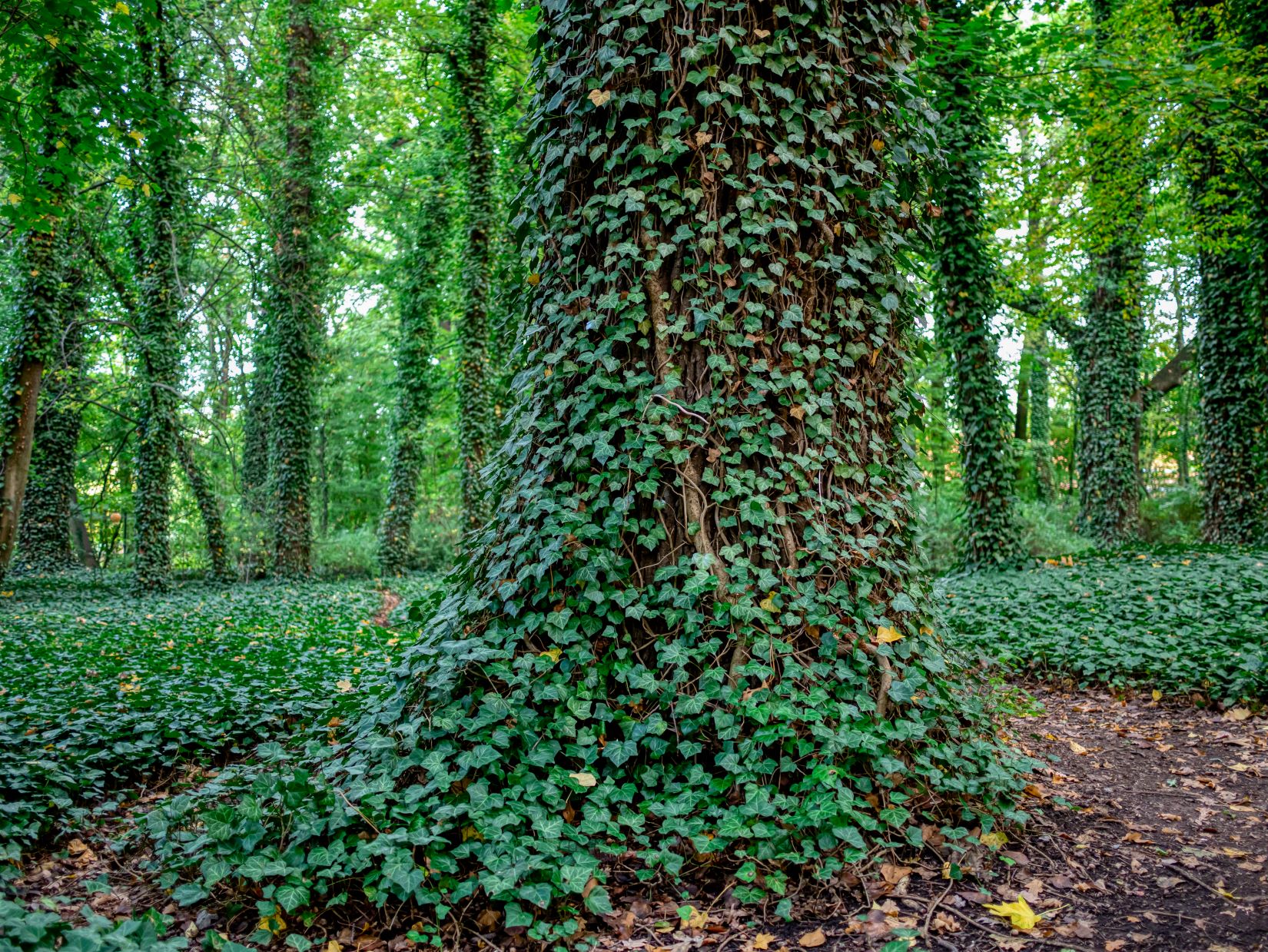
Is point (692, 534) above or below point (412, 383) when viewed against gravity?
below

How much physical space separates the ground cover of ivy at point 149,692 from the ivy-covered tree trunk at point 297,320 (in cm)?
463

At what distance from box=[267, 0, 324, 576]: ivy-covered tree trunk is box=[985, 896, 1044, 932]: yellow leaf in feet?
44.4

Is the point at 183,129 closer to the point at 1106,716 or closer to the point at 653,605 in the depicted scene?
the point at 653,605

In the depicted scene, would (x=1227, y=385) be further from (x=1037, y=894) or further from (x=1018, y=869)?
(x=1037, y=894)

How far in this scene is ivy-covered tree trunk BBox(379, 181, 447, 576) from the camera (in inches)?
651

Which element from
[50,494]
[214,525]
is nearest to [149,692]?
[214,525]

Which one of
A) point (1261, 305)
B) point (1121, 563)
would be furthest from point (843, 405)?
point (1261, 305)

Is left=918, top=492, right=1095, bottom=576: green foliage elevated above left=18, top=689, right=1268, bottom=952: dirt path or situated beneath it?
elevated above

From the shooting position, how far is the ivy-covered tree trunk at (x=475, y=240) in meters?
13.5

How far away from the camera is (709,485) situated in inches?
146

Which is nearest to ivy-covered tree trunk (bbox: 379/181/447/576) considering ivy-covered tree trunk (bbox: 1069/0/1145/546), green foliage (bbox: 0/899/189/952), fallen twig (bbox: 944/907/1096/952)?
ivy-covered tree trunk (bbox: 1069/0/1145/546)

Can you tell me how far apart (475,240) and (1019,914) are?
1290 centimetres

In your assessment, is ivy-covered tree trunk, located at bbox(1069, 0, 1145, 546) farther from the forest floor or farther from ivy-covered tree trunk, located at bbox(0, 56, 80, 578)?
ivy-covered tree trunk, located at bbox(0, 56, 80, 578)

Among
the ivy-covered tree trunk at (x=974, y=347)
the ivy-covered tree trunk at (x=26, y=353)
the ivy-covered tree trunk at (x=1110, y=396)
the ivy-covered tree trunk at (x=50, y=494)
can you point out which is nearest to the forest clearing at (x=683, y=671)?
the ivy-covered tree trunk at (x=26, y=353)
